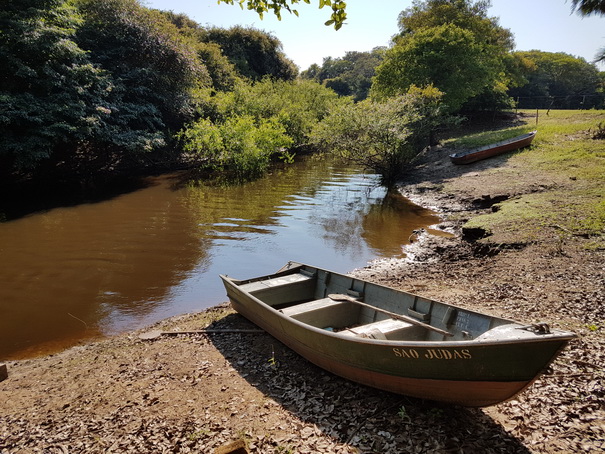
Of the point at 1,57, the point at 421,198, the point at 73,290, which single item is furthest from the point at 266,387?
the point at 1,57

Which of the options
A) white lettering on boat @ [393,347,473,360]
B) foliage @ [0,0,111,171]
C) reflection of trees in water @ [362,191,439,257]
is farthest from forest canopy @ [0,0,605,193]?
white lettering on boat @ [393,347,473,360]

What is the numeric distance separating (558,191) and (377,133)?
999 centimetres

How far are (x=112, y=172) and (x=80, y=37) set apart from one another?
849cm

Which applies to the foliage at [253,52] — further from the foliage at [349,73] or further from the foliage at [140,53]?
the foliage at [349,73]

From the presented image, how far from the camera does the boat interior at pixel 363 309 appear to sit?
5988mm

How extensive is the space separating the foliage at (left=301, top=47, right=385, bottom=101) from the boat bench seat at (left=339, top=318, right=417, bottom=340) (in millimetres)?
76511

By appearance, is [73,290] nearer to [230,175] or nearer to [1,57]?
[1,57]

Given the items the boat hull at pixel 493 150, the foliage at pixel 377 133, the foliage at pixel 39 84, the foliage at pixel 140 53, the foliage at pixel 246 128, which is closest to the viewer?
the foliage at pixel 39 84

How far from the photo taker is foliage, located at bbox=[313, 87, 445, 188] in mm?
22516

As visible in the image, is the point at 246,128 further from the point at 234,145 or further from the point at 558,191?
the point at 558,191

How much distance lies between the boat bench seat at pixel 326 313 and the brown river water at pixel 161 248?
391cm

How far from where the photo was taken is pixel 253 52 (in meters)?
48.3

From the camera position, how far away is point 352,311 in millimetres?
7652

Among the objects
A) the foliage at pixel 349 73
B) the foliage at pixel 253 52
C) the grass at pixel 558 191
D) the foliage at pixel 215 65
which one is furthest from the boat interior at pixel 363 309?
the foliage at pixel 349 73
